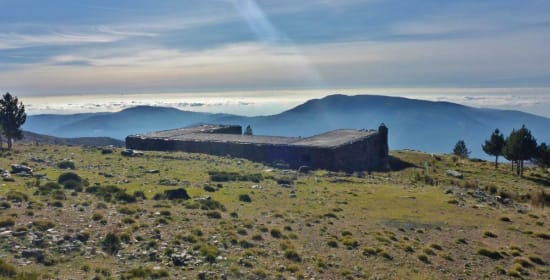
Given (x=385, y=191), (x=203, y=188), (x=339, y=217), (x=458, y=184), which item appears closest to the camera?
(x=339, y=217)

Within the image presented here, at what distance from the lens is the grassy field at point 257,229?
596 inches

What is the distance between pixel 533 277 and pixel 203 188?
67.7 ft

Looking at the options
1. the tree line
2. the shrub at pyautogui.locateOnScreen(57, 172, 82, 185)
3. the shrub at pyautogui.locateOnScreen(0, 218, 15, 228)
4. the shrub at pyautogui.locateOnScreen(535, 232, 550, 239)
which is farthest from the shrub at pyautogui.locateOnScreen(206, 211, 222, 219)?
the tree line

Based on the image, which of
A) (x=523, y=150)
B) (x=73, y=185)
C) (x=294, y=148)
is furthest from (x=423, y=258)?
(x=523, y=150)

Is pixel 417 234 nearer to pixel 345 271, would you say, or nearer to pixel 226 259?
pixel 345 271

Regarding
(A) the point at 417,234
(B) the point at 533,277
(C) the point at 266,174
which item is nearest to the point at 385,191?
(C) the point at 266,174

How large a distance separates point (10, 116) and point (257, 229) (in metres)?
47.3

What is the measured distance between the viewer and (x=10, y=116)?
182 ft

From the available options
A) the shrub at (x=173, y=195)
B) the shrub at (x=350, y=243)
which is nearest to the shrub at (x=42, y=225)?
the shrub at (x=173, y=195)

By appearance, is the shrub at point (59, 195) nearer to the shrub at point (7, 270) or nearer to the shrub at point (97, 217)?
the shrub at point (97, 217)

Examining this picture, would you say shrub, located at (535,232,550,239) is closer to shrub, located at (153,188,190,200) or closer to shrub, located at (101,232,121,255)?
shrub, located at (153,188,190,200)

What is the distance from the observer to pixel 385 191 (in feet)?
116

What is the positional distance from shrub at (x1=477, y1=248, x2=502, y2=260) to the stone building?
31.2m

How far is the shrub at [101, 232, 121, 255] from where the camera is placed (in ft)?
52.2
